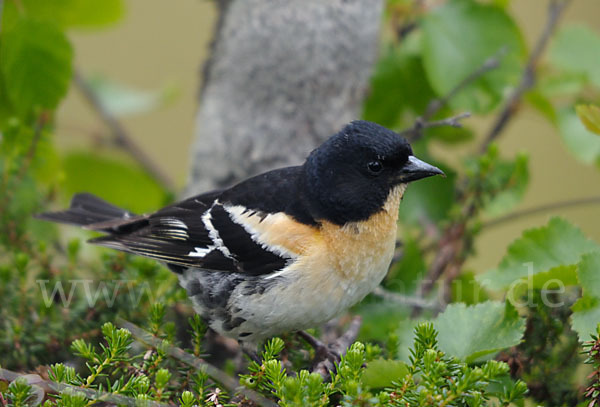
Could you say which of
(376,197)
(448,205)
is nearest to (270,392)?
(376,197)

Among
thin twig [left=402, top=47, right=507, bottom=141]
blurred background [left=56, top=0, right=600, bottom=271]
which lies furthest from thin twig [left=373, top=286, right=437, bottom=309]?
blurred background [left=56, top=0, right=600, bottom=271]

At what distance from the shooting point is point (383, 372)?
168cm

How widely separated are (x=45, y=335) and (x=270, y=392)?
0.83 meters

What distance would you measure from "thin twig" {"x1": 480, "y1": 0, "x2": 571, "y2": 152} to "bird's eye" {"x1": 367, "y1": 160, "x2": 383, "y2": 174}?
3.50 ft

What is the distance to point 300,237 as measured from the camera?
86.2 inches

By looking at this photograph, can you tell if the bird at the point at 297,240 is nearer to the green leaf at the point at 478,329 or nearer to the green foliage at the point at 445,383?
the green leaf at the point at 478,329

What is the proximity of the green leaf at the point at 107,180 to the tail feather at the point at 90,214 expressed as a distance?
2.46ft

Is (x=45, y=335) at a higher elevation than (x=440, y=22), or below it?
below

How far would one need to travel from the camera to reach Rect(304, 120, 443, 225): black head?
2.16m

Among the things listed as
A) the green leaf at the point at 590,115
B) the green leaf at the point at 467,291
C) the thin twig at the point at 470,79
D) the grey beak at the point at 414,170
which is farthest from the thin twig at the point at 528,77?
the green leaf at the point at 590,115

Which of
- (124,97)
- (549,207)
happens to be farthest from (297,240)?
(124,97)

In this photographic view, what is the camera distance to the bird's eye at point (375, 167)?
2.18m

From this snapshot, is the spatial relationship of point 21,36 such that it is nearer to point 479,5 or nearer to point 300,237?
point 300,237

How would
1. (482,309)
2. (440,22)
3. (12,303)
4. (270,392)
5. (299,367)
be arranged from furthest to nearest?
(440,22) < (12,303) < (299,367) < (482,309) < (270,392)
